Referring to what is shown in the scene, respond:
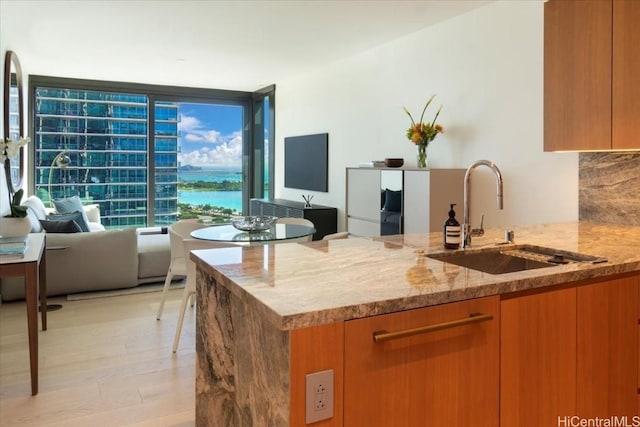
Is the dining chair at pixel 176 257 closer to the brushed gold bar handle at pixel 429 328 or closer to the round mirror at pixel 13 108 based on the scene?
the round mirror at pixel 13 108

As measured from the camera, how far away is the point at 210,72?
21.9ft

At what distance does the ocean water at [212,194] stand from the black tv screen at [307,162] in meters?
1.79

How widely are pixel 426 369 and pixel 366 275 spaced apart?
0.34 m

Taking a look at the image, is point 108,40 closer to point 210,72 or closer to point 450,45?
point 210,72

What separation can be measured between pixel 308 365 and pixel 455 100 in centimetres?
342

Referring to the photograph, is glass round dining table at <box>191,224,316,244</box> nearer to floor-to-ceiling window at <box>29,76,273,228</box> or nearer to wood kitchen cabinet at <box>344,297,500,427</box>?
wood kitchen cabinet at <box>344,297,500,427</box>

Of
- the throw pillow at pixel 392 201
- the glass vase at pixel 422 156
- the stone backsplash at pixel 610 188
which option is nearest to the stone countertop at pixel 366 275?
the stone backsplash at pixel 610 188

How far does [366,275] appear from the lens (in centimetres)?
151

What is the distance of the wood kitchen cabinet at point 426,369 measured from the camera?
118 cm

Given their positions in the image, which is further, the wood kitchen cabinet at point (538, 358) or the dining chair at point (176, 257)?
the dining chair at point (176, 257)

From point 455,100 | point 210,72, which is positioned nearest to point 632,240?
point 455,100

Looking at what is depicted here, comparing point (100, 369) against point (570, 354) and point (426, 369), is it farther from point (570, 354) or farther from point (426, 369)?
point (570, 354)

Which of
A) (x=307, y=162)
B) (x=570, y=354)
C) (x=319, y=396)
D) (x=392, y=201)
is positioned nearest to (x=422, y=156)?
(x=392, y=201)

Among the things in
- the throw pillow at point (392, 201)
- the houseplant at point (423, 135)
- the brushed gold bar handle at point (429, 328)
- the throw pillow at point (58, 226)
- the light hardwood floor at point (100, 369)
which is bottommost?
the light hardwood floor at point (100, 369)
